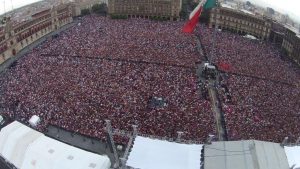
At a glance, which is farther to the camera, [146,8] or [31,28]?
[146,8]

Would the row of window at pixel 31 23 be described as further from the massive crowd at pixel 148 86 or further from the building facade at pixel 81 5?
the building facade at pixel 81 5

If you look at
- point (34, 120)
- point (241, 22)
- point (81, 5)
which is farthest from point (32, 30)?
point (241, 22)

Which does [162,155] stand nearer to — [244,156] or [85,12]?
[244,156]

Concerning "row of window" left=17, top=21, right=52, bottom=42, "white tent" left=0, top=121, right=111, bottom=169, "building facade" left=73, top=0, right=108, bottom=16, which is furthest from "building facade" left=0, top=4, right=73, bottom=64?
"white tent" left=0, top=121, right=111, bottom=169

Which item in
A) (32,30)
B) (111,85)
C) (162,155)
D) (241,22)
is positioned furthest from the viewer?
(241,22)

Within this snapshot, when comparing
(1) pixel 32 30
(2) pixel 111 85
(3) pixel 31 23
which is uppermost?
(3) pixel 31 23
